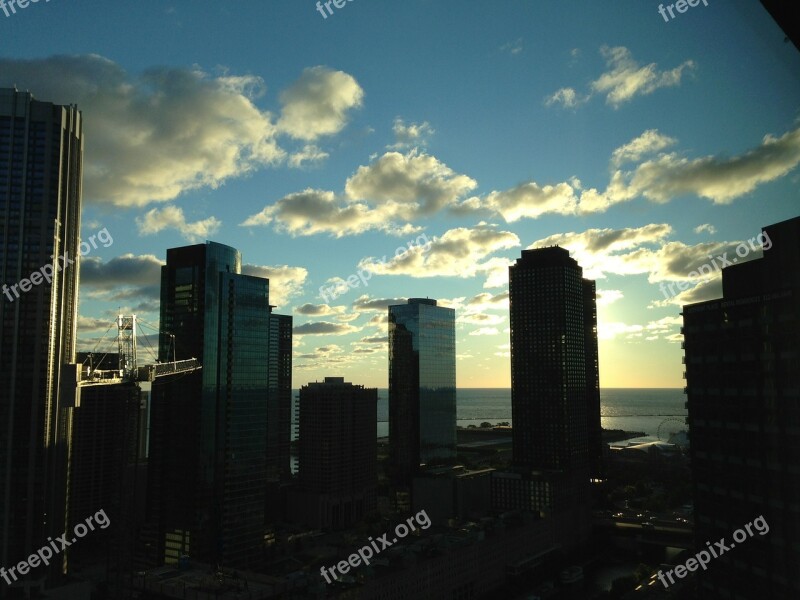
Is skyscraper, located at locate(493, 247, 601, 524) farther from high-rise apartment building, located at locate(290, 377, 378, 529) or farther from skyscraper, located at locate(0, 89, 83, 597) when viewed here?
skyscraper, located at locate(0, 89, 83, 597)

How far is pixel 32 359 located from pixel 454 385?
3548cm

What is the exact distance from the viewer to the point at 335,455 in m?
37.5

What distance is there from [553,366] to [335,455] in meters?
15.4

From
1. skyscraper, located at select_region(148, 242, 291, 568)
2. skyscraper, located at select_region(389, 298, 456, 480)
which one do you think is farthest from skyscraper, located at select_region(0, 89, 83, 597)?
skyscraper, located at select_region(389, 298, 456, 480)

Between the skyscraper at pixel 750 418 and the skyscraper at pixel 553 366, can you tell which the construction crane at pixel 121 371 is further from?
the skyscraper at pixel 553 366

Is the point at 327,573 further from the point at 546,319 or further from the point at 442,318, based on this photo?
the point at 442,318

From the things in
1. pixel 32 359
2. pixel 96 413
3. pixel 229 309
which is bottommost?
pixel 96 413

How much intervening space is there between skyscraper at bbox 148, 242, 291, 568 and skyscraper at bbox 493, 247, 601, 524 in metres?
14.6

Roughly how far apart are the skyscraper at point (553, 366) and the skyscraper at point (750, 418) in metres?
28.1

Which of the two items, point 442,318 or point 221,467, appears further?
point 442,318

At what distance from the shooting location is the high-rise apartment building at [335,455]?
36.4 metres

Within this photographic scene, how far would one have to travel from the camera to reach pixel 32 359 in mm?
22484

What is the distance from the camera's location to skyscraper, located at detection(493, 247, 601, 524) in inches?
1485

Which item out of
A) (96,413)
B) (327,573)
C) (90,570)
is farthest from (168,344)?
(327,573)
